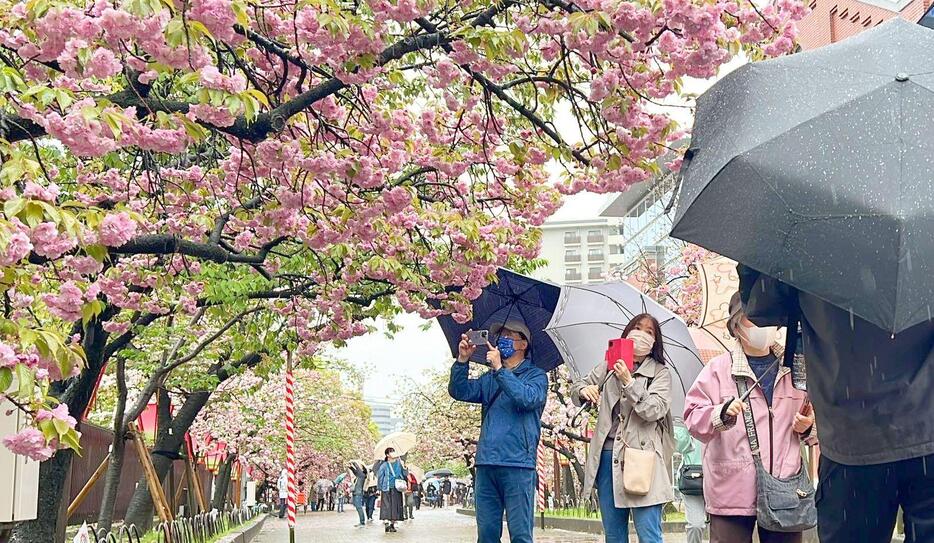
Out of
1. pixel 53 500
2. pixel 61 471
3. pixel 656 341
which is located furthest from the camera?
pixel 61 471

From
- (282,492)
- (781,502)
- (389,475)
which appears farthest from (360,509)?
(781,502)

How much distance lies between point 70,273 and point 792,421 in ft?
15.3

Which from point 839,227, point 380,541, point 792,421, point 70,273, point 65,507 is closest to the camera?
point 839,227

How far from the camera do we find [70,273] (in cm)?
732

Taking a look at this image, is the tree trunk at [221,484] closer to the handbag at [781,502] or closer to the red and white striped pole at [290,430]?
the red and white striped pole at [290,430]

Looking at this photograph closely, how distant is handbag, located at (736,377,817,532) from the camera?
17.4 ft

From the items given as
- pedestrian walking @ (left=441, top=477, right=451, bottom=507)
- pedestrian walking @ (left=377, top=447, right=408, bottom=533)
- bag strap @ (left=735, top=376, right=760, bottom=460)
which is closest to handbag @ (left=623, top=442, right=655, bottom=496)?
bag strap @ (left=735, top=376, right=760, bottom=460)

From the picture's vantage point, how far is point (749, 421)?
5.50m

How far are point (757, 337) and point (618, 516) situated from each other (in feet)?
5.77

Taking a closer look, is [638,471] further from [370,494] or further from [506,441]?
[370,494]

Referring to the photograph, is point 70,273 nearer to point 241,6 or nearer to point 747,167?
point 241,6

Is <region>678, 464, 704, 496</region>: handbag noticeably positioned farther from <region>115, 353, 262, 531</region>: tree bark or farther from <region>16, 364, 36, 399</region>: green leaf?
<region>115, 353, 262, 531</region>: tree bark

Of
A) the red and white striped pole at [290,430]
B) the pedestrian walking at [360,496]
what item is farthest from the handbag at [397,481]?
the red and white striped pole at [290,430]

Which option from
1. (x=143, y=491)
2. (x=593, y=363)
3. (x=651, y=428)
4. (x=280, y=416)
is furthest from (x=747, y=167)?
(x=280, y=416)
